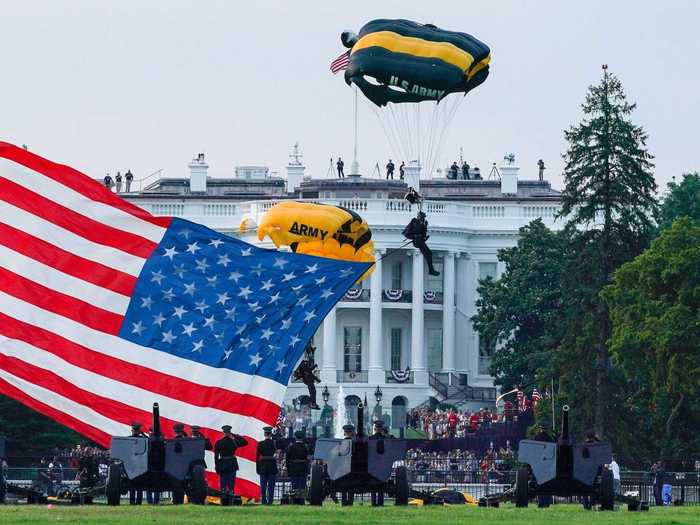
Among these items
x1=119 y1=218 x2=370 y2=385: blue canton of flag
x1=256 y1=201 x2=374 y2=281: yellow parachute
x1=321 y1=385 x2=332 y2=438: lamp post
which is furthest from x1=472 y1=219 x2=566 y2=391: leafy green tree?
x1=119 y1=218 x2=370 y2=385: blue canton of flag

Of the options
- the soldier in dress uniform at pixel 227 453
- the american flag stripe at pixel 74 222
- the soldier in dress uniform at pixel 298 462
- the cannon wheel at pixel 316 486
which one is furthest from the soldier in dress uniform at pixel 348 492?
the american flag stripe at pixel 74 222

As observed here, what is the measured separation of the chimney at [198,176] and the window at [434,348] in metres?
15.7

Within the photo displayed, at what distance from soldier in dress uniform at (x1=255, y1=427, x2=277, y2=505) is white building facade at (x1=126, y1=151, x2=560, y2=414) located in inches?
3128

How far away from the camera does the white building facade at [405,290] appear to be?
12875 cm

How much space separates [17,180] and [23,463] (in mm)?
31001

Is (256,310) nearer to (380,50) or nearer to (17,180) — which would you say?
(17,180)

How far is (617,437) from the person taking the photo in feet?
285

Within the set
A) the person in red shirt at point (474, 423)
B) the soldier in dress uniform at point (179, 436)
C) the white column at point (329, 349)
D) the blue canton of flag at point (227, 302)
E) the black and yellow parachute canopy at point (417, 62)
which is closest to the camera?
the soldier in dress uniform at point (179, 436)

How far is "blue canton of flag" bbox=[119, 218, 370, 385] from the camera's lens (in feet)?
145

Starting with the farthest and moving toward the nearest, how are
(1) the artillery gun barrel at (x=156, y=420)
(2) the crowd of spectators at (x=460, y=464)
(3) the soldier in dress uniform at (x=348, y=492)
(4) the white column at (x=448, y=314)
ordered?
(4) the white column at (x=448, y=314)
(2) the crowd of spectators at (x=460, y=464)
(3) the soldier in dress uniform at (x=348, y=492)
(1) the artillery gun barrel at (x=156, y=420)

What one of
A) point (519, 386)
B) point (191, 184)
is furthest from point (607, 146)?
point (191, 184)

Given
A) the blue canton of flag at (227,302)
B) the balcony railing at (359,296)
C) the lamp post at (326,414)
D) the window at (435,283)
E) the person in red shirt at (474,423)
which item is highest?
the window at (435,283)

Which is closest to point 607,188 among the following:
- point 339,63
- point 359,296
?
point 339,63

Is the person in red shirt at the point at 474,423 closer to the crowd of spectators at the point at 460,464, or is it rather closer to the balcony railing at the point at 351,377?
the crowd of spectators at the point at 460,464
